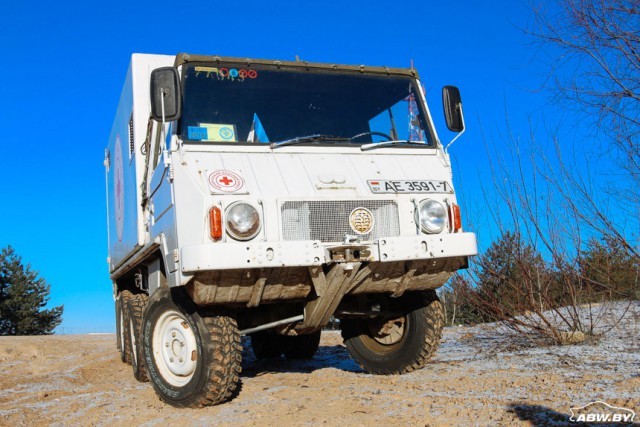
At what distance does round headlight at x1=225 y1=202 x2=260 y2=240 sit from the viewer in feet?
15.5

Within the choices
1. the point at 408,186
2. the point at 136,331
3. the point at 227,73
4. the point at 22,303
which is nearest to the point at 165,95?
the point at 227,73

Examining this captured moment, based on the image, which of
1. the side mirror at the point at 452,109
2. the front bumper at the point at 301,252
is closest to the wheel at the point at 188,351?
the front bumper at the point at 301,252

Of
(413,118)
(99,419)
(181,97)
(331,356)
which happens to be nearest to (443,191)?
(413,118)

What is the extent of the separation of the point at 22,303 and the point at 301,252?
32676 mm

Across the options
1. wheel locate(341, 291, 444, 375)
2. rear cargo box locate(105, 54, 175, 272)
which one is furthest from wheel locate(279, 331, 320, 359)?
rear cargo box locate(105, 54, 175, 272)

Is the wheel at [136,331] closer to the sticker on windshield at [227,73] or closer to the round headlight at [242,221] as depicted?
the round headlight at [242,221]

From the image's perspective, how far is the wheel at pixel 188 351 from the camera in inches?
199

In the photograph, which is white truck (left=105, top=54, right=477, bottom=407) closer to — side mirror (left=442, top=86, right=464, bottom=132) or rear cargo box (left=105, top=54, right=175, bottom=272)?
side mirror (left=442, top=86, right=464, bottom=132)

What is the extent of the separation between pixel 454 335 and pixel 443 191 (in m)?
A: 5.66

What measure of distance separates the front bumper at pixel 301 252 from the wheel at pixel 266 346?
13.5 ft

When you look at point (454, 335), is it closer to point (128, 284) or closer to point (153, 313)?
point (128, 284)

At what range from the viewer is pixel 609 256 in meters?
7.20

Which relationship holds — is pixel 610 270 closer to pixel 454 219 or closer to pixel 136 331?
pixel 454 219

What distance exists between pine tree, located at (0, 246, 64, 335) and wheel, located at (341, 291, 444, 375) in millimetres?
29043
